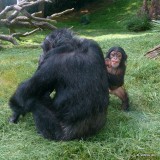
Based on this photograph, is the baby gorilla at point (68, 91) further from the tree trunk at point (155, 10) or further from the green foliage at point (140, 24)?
the tree trunk at point (155, 10)

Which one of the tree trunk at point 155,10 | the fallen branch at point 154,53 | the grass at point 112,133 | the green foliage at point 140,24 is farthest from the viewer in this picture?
the tree trunk at point 155,10

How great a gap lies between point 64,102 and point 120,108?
4.49ft

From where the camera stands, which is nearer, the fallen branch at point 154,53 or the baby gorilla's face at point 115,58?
the baby gorilla's face at point 115,58

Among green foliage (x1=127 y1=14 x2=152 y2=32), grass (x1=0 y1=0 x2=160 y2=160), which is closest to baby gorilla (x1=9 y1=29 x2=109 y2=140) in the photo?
grass (x1=0 y1=0 x2=160 y2=160)

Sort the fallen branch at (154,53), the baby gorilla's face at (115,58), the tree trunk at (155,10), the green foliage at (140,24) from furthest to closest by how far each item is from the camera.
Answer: the tree trunk at (155,10), the green foliage at (140,24), the fallen branch at (154,53), the baby gorilla's face at (115,58)

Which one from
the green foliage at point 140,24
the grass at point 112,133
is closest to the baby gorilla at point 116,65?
the grass at point 112,133

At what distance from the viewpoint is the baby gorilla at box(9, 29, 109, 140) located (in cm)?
349

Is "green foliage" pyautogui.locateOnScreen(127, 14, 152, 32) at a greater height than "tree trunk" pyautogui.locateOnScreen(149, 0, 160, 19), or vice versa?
"tree trunk" pyautogui.locateOnScreen(149, 0, 160, 19)

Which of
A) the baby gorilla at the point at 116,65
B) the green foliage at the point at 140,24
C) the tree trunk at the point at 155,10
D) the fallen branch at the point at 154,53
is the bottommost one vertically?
the green foliage at the point at 140,24

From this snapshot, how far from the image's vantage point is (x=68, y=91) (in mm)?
3496

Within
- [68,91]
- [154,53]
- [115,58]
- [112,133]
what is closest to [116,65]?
[115,58]

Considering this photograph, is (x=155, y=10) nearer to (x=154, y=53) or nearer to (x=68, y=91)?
(x=154, y=53)

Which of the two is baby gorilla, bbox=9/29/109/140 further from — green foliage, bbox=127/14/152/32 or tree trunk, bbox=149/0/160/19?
tree trunk, bbox=149/0/160/19

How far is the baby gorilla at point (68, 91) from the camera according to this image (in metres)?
3.49
